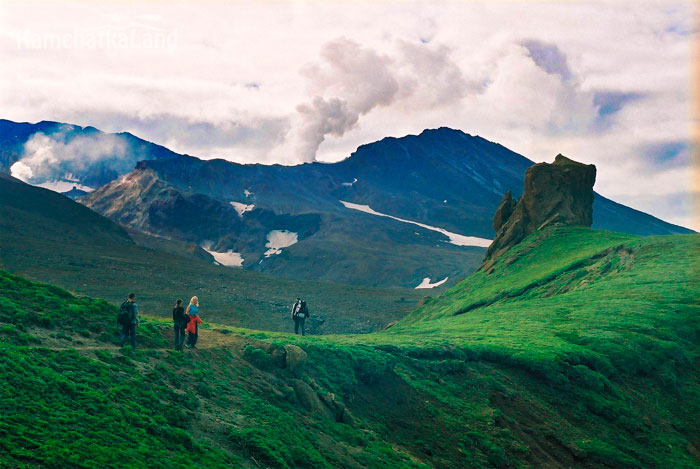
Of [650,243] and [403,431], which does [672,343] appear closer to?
[403,431]

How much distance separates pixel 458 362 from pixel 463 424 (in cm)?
501

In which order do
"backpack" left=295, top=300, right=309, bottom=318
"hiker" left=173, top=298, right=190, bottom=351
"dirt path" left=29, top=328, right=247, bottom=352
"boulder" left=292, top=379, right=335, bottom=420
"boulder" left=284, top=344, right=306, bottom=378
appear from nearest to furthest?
"dirt path" left=29, top=328, right=247, bottom=352 < "boulder" left=292, top=379, right=335, bottom=420 < "hiker" left=173, top=298, right=190, bottom=351 < "boulder" left=284, top=344, right=306, bottom=378 < "backpack" left=295, top=300, right=309, bottom=318

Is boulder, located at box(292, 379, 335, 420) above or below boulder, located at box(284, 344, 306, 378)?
below

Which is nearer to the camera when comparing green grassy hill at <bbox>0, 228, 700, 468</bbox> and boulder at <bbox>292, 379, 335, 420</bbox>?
green grassy hill at <bbox>0, 228, 700, 468</bbox>

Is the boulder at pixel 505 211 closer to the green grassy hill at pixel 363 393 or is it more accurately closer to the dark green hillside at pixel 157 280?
the dark green hillside at pixel 157 280

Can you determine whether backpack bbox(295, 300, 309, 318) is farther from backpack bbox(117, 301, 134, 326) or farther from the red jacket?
backpack bbox(117, 301, 134, 326)

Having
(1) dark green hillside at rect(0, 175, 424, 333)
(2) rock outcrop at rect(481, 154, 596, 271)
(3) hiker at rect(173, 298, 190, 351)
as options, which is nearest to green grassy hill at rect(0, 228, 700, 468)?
(3) hiker at rect(173, 298, 190, 351)

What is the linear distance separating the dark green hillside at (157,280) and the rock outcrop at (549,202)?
2335 centimetres

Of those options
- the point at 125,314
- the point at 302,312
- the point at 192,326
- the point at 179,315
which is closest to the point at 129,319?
the point at 125,314

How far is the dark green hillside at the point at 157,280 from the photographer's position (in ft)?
296

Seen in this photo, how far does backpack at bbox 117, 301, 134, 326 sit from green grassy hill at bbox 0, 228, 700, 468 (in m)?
0.86

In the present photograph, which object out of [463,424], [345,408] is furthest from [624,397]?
[345,408]

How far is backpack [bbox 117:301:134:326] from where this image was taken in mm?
21094

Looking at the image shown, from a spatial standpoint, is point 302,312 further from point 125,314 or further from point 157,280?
point 157,280
